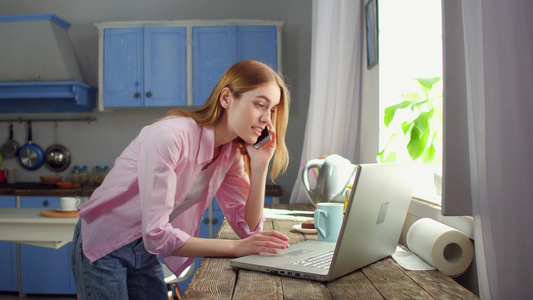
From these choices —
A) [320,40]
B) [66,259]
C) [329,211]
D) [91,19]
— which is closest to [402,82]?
[320,40]

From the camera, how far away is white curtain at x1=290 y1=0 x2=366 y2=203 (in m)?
2.81

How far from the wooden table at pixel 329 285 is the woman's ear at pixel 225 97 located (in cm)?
49

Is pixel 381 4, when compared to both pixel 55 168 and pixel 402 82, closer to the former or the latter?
pixel 402 82

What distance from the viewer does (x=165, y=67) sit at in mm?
3863

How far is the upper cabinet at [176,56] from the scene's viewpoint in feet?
12.6

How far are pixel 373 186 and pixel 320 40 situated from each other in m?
2.08

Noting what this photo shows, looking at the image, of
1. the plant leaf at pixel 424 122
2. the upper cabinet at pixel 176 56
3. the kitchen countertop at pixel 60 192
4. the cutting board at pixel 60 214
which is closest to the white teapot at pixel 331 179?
the plant leaf at pixel 424 122

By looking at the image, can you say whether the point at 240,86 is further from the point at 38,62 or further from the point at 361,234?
the point at 38,62

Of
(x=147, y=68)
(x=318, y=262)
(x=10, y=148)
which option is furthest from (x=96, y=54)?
(x=318, y=262)

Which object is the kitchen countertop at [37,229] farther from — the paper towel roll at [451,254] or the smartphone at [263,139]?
the paper towel roll at [451,254]

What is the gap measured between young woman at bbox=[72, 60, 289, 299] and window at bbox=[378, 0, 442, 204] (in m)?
0.67

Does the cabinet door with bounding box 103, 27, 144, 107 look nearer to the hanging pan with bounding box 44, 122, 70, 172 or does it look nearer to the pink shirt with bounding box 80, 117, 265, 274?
the hanging pan with bounding box 44, 122, 70, 172

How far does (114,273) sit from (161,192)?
377 mm

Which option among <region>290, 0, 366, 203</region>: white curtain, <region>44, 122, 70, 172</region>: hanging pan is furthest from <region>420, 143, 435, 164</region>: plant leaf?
<region>44, 122, 70, 172</region>: hanging pan
